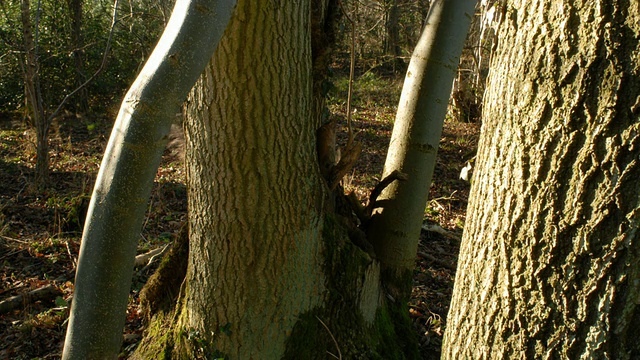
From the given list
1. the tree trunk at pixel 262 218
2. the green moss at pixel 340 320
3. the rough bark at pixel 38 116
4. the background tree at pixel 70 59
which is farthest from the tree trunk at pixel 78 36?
the green moss at pixel 340 320

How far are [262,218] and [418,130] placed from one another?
134cm

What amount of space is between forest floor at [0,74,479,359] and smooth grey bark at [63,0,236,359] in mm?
2075

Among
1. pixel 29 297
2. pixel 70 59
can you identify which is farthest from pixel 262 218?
pixel 70 59

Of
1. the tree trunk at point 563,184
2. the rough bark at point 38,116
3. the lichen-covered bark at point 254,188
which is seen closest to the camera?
the tree trunk at point 563,184

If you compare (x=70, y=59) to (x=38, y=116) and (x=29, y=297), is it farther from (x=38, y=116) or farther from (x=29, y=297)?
(x=29, y=297)

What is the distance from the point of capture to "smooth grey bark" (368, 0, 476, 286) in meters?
3.31

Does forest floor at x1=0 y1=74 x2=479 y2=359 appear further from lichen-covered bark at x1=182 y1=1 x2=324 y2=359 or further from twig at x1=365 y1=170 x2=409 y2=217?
lichen-covered bark at x1=182 y1=1 x2=324 y2=359

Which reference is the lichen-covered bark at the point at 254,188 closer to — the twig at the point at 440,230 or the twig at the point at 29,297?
the twig at the point at 29,297

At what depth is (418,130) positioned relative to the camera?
133 inches

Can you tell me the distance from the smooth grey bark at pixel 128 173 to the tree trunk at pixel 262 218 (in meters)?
1.18

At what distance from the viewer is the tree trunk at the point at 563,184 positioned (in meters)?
1.56

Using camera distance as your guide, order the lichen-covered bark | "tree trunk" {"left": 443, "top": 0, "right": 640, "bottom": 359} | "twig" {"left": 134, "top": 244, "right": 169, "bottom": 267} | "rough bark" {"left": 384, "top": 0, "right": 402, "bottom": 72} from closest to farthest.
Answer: "tree trunk" {"left": 443, "top": 0, "right": 640, "bottom": 359}, the lichen-covered bark, "twig" {"left": 134, "top": 244, "right": 169, "bottom": 267}, "rough bark" {"left": 384, "top": 0, "right": 402, "bottom": 72}

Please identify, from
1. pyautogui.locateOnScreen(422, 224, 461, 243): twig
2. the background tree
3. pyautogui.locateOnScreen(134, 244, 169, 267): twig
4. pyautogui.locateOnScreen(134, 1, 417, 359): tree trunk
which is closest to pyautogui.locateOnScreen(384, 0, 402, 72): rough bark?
the background tree

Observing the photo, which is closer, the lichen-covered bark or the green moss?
the lichen-covered bark
